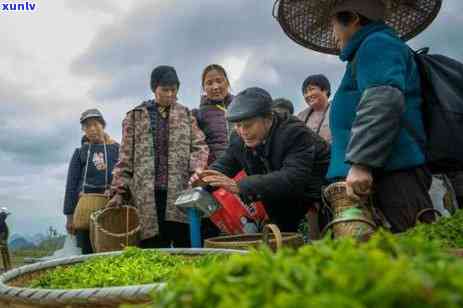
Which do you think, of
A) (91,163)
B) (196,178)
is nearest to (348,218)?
(196,178)

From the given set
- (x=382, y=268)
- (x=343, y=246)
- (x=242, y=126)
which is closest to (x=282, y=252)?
(x=343, y=246)

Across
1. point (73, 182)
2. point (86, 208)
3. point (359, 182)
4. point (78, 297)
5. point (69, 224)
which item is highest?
point (73, 182)

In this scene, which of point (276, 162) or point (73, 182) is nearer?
point (276, 162)

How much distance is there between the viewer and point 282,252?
2.68 feet

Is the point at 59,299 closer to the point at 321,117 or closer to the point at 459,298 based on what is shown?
the point at 459,298

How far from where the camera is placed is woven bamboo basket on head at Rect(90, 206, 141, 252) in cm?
413

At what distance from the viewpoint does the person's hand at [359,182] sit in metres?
2.17

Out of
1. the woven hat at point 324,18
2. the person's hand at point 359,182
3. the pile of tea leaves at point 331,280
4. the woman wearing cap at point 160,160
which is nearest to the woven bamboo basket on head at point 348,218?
the person's hand at point 359,182

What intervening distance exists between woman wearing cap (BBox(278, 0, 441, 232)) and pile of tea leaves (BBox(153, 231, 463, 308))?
4.50 ft

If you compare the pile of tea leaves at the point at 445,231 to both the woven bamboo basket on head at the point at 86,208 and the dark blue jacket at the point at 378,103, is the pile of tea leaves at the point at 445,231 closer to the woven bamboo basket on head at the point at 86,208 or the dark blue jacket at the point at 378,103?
the dark blue jacket at the point at 378,103

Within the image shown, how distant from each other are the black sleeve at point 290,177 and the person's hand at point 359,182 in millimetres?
1176

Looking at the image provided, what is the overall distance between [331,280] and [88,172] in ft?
17.5

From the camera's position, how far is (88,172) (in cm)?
571

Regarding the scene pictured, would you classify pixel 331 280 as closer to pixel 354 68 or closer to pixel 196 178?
pixel 354 68
